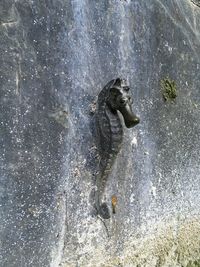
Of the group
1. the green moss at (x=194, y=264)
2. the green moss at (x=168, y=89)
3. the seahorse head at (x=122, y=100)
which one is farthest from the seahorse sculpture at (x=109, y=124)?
the green moss at (x=194, y=264)

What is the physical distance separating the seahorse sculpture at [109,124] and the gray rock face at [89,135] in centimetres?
4

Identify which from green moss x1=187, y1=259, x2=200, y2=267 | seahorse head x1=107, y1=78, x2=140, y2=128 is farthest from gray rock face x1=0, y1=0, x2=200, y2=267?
seahorse head x1=107, y1=78, x2=140, y2=128

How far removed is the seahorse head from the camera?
1.98m

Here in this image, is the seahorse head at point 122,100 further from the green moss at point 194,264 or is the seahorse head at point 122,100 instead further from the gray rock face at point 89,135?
the green moss at point 194,264

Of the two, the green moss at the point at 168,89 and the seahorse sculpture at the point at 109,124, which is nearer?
the seahorse sculpture at the point at 109,124

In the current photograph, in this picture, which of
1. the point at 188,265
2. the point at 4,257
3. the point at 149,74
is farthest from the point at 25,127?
the point at 188,265

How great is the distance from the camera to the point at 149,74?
251 cm

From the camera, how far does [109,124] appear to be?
2.09 meters

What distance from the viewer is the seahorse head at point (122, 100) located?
198 cm

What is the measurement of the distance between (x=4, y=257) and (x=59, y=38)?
84 cm

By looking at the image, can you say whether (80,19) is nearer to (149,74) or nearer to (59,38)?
(59,38)

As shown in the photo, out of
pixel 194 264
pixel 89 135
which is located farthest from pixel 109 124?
pixel 194 264

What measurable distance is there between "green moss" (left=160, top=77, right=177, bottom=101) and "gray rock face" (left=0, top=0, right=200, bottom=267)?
0.03 metres

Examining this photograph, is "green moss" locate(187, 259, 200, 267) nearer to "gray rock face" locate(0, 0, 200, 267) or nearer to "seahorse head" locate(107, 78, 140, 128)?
"gray rock face" locate(0, 0, 200, 267)
